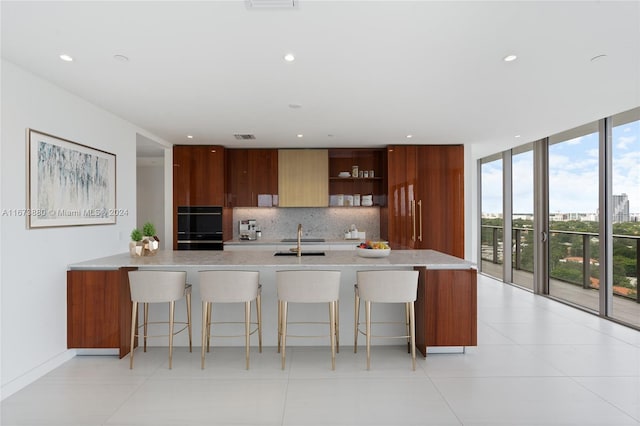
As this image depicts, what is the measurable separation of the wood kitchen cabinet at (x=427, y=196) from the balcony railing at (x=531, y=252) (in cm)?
142

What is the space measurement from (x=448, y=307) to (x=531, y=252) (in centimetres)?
377

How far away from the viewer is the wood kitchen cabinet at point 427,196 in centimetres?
591

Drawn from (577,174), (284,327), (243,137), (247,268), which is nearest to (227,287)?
(247,268)

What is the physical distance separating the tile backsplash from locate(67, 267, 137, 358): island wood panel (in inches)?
134

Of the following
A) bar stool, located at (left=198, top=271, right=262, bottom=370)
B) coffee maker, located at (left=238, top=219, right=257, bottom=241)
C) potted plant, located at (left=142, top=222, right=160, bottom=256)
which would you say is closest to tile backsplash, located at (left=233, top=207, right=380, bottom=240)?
coffee maker, located at (left=238, top=219, right=257, bottom=241)

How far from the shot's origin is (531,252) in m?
6.12

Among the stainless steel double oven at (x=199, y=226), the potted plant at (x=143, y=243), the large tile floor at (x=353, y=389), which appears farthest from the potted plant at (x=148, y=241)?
the stainless steel double oven at (x=199, y=226)

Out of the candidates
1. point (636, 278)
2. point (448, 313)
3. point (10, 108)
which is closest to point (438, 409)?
point (448, 313)

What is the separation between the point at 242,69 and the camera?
283 cm

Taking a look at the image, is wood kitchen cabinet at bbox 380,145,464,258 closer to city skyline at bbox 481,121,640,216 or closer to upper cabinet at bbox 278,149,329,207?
upper cabinet at bbox 278,149,329,207

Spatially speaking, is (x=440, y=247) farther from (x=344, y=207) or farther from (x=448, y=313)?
(x=448, y=313)

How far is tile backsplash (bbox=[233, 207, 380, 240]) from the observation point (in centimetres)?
662

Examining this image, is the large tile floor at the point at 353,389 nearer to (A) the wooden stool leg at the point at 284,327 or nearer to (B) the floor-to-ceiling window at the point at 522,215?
(A) the wooden stool leg at the point at 284,327

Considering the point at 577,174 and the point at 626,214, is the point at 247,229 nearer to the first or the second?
the point at 577,174
